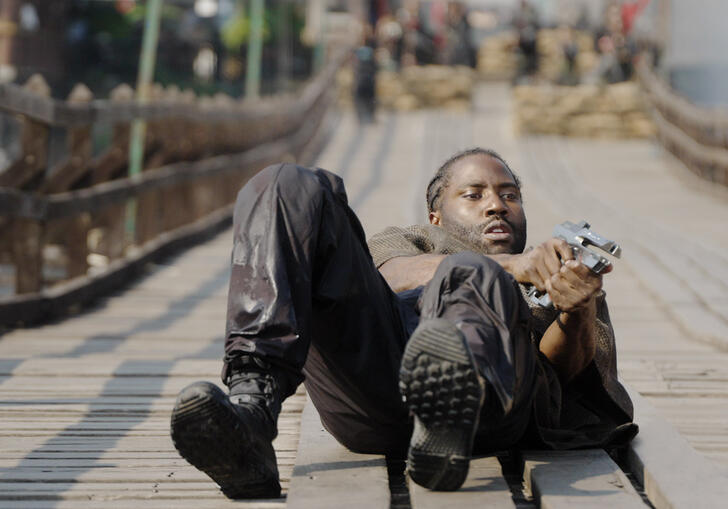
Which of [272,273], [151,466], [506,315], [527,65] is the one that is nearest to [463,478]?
[506,315]

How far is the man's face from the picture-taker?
3.26m

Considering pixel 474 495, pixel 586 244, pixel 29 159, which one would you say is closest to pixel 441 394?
pixel 474 495

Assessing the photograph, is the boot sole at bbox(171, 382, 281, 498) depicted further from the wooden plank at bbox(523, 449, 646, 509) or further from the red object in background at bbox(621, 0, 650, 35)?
the red object in background at bbox(621, 0, 650, 35)

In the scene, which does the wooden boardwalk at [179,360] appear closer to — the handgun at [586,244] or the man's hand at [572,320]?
the man's hand at [572,320]

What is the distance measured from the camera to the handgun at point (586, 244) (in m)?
2.61

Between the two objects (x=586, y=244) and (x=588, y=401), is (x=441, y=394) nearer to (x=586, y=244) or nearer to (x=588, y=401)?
(x=586, y=244)

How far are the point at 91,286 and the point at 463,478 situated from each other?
468cm

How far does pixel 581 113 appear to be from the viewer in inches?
Answer: 840

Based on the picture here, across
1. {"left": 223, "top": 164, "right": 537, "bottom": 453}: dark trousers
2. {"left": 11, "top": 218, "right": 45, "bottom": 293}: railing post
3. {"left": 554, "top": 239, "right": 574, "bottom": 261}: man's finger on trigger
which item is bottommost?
{"left": 11, "top": 218, "right": 45, "bottom": 293}: railing post

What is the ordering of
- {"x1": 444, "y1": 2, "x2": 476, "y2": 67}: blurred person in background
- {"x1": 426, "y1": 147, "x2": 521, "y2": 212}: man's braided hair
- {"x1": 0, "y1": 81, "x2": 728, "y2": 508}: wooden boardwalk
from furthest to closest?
Result: 1. {"x1": 444, "y1": 2, "x2": 476, "y2": 67}: blurred person in background
2. {"x1": 426, "y1": 147, "x2": 521, "y2": 212}: man's braided hair
3. {"x1": 0, "y1": 81, "x2": 728, "y2": 508}: wooden boardwalk

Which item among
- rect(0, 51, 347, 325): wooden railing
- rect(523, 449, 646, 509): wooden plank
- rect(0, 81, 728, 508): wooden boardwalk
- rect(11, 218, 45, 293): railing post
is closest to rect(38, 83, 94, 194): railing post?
rect(0, 51, 347, 325): wooden railing

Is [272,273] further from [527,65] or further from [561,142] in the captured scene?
[527,65]

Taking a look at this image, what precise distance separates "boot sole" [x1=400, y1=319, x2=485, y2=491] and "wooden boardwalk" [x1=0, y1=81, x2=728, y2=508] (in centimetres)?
38

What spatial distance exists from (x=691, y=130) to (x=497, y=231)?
43.7 feet
